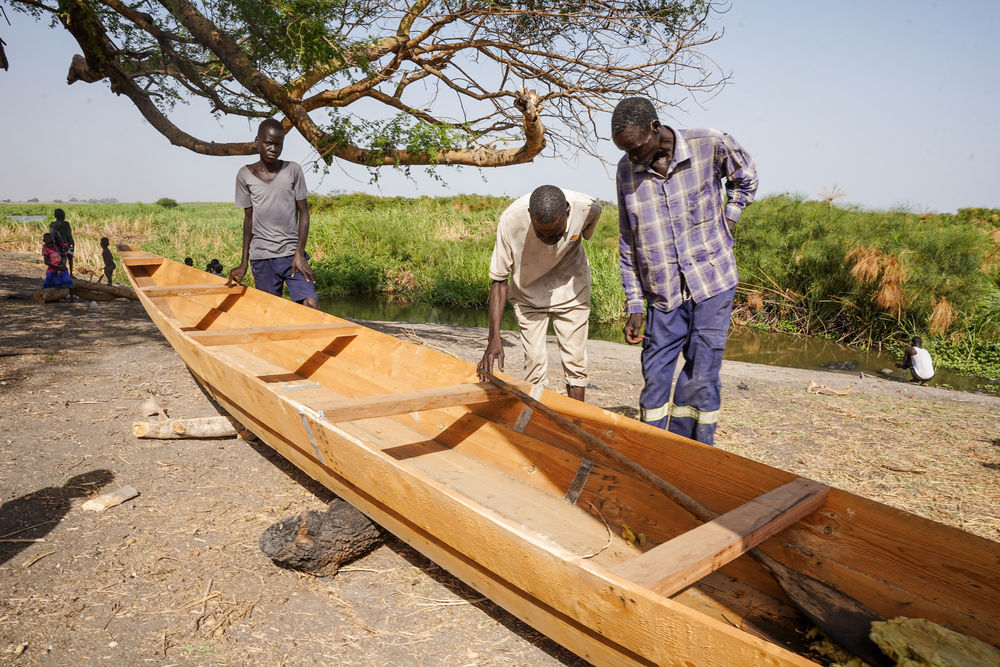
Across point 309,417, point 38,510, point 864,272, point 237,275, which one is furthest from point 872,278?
point 38,510

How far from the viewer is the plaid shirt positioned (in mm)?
2926

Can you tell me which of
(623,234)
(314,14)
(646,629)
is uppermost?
(314,14)

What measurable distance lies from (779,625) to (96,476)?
3.38 metres

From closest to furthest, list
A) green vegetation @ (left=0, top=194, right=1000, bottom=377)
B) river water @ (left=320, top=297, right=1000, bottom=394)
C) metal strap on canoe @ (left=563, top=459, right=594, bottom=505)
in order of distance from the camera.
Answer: metal strap on canoe @ (left=563, top=459, right=594, bottom=505)
river water @ (left=320, top=297, right=1000, bottom=394)
green vegetation @ (left=0, top=194, right=1000, bottom=377)

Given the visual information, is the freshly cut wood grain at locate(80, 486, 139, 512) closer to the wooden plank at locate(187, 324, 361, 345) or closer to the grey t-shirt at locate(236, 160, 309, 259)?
the wooden plank at locate(187, 324, 361, 345)

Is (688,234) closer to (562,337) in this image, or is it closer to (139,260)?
(562,337)

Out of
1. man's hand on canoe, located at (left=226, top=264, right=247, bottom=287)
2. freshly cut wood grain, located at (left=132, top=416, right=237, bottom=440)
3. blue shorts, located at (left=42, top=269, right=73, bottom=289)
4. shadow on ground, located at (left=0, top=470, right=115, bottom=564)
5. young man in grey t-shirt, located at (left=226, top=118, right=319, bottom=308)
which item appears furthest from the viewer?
blue shorts, located at (left=42, top=269, right=73, bottom=289)

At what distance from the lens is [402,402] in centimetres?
277

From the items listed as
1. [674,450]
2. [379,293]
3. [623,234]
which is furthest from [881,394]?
[379,293]

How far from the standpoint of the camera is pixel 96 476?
10.6 feet

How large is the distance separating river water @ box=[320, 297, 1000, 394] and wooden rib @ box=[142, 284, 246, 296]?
564 cm

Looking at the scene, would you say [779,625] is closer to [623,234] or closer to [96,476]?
[623,234]

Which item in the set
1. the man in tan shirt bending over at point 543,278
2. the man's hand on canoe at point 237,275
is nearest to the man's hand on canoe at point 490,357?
the man in tan shirt bending over at point 543,278

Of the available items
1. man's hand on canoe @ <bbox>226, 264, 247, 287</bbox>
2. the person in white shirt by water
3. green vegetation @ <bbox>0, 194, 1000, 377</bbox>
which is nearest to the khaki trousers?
man's hand on canoe @ <bbox>226, 264, 247, 287</bbox>
